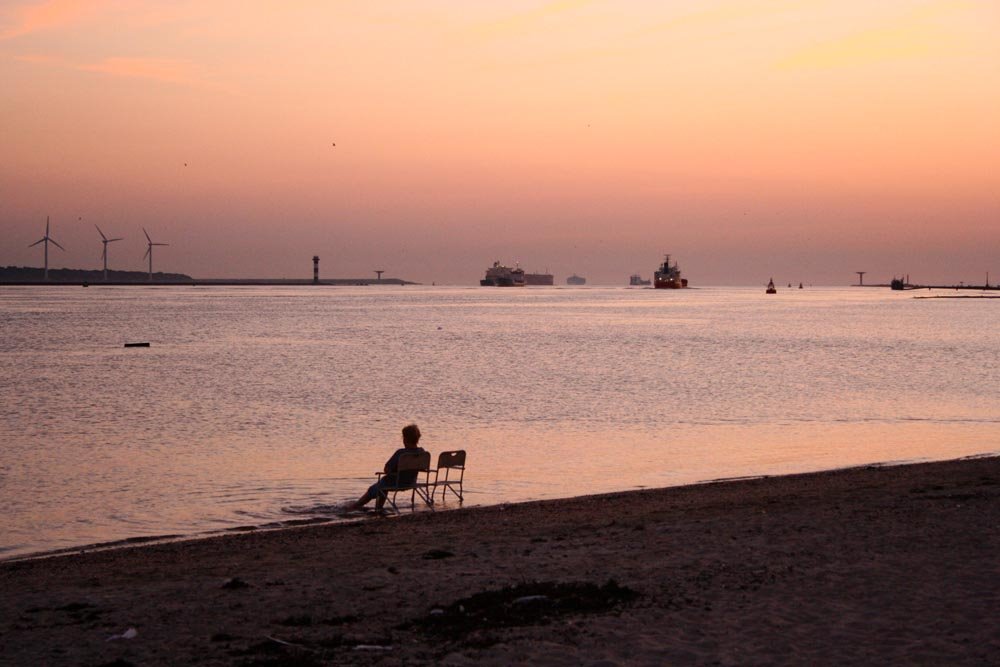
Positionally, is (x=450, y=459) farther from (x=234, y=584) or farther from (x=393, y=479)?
(x=234, y=584)

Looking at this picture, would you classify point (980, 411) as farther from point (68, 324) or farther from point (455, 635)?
point (68, 324)

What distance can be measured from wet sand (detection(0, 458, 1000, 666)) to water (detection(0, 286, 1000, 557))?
347 cm

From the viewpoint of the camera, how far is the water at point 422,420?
16594mm

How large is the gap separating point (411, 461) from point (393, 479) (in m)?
0.36

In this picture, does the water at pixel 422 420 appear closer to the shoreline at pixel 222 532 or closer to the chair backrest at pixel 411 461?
the shoreline at pixel 222 532

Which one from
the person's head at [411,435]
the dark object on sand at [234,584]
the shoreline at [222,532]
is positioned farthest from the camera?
the person's head at [411,435]

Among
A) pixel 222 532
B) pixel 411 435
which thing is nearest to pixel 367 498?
pixel 411 435

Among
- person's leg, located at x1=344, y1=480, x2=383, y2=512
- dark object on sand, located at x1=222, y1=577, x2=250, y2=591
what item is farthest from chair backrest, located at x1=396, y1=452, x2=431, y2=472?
dark object on sand, located at x1=222, y1=577, x2=250, y2=591

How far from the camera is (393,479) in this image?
1457 centimetres

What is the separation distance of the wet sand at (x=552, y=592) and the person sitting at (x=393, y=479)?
4.04ft

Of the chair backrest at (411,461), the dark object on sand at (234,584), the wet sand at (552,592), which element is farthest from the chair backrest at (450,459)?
the dark object on sand at (234,584)

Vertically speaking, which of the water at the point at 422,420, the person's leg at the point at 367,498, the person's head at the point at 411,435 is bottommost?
the water at the point at 422,420

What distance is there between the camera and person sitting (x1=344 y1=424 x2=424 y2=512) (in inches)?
571

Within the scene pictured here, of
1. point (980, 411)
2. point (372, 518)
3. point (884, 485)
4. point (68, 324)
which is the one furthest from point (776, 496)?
point (68, 324)
